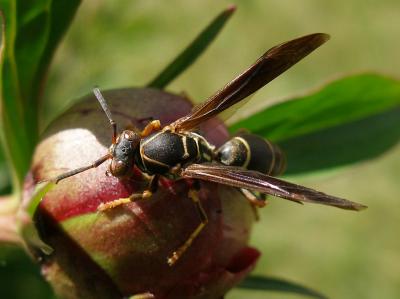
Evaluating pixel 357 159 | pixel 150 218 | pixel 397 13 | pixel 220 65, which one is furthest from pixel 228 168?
pixel 397 13

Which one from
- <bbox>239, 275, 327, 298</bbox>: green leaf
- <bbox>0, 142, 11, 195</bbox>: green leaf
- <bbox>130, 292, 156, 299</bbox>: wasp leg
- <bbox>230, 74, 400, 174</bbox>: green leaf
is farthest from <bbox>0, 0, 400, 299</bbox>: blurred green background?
<bbox>130, 292, 156, 299</bbox>: wasp leg

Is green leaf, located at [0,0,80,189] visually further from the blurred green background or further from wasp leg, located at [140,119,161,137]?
the blurred green background

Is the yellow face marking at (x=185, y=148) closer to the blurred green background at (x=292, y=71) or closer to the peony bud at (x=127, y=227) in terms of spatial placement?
the peony bud at (x=127, y=227)

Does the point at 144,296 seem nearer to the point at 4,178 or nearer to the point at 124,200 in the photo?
the point at 124,200

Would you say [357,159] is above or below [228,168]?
below

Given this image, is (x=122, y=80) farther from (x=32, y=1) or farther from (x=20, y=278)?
(x=32, y=1)

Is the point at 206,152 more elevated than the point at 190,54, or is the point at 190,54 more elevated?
the point at 190,54

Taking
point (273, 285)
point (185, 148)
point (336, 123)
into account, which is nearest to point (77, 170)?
point (185, 148)
